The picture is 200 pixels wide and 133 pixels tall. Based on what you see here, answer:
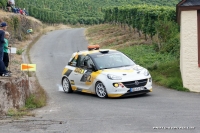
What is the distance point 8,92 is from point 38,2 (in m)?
84.8

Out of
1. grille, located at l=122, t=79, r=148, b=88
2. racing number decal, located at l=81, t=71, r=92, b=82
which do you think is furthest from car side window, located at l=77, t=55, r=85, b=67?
grille, located at l=122, t=79, r=148, b=88

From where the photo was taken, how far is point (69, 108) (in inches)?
549

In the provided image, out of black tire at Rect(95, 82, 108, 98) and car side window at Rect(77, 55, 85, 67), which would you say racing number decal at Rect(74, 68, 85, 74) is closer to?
car side window at Rect(77, 55, 85, 67)

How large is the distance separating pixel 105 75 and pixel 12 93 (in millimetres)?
3770

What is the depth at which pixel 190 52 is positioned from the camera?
1823cm

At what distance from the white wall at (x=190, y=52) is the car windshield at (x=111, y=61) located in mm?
2198

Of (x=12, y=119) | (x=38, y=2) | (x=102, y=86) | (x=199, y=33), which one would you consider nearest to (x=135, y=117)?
(x=12, y=119)

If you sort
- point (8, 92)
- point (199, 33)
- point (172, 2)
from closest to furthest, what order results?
point (8, 92) → point (199, 33) → point (172, 2)

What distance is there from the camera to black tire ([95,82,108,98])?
16.2 m

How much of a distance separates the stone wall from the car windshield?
3494 millimetres

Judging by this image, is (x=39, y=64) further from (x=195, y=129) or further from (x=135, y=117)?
(x=195, y=129)

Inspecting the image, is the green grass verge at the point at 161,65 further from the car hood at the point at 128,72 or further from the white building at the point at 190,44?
the car hood at the point at 128,72

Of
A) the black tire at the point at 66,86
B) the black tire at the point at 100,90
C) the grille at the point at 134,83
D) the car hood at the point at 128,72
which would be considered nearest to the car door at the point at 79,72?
the black tire at the point at 66,86

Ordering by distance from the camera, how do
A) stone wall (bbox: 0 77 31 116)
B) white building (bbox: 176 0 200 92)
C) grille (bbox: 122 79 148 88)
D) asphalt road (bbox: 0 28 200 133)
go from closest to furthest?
1. asphalt road (bbox: 0 28 200 133)
2. stone wall (bbox: 0 77 31 116)
3. grille (bbox: 122 79 148 88)
4. white building (bbox: 176 0 200 92)
